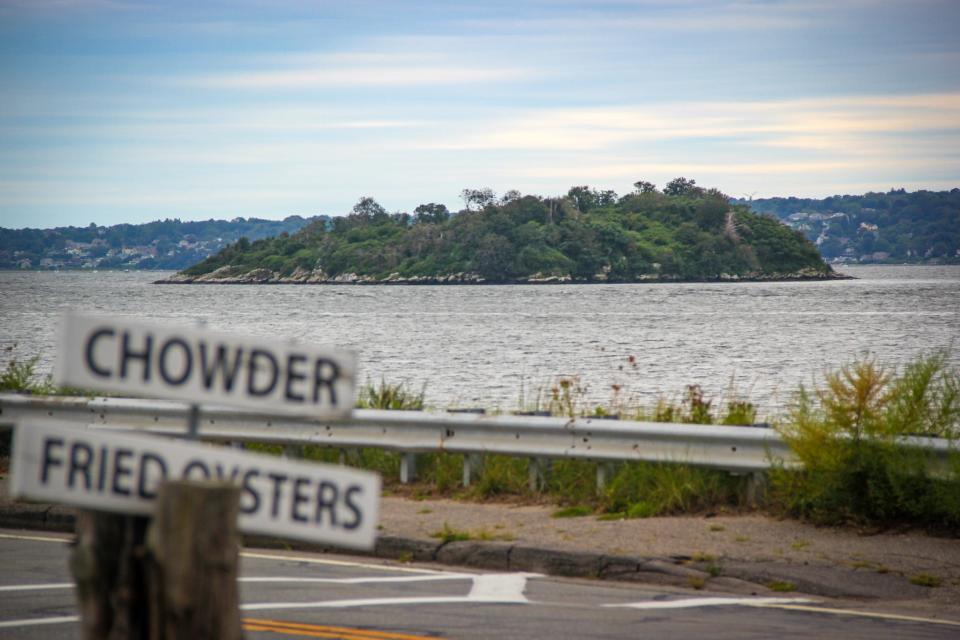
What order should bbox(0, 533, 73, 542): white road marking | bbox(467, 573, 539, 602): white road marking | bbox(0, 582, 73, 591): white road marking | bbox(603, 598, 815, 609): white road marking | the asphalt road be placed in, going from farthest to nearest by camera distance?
1. bbox(0, 533, 73, 542): white road marking
2. bbox(0, 582, 73, 591): white road marking
3. bbox(467, 573, 539, 602): white road marking
4. bbox(603, 598, 815, 609): white road marking
5. the asphalt road

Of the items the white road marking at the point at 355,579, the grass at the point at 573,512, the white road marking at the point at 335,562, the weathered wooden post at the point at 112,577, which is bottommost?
the white road marking at the point at 335,562

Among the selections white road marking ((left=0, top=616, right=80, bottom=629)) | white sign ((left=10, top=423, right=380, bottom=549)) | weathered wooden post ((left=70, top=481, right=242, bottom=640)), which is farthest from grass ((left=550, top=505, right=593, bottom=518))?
weathered wooden post ((left=70, top=481, right=242, bottom=640))

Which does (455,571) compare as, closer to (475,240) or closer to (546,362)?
(546,362)

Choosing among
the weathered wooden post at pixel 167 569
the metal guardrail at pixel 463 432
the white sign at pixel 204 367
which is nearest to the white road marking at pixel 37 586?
the metal guardrail at pixel 463 432

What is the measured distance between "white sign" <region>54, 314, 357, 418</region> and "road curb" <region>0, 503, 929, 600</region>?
5.80m

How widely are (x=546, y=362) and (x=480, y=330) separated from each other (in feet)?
84.2

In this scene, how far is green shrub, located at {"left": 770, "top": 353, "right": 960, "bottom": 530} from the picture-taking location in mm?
10297

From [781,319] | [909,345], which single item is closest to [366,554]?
[909,345]

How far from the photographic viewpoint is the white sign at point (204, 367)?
3846 mm

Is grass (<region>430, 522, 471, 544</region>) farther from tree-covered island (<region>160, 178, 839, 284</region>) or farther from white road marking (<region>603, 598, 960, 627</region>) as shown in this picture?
tree-covered island (<region>160, 178, 839, 284</region>)

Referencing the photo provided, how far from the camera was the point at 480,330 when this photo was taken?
254 ft

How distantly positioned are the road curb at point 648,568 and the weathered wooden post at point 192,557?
5960 mm

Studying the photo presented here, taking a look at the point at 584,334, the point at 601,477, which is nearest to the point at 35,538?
the point at 601,477

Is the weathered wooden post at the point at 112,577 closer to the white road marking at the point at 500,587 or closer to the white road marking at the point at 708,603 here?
the white road marking at the point at 500,587
